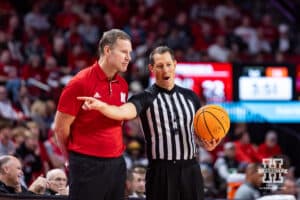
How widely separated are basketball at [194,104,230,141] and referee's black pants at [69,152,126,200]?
0.86 m

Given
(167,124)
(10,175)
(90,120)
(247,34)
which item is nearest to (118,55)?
(90,120)

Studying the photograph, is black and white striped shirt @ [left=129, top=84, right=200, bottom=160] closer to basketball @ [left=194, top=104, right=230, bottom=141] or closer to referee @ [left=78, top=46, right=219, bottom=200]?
referee @ [left=78, top=46, right=219, bottom=200]

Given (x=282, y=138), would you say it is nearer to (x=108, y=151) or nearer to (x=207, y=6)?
(x=207, y=6)

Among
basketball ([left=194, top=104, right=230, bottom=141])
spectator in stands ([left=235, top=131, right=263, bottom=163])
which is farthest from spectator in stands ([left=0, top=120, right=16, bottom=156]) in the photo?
basketball ([left=194, top=104, right=230, bottom=141])

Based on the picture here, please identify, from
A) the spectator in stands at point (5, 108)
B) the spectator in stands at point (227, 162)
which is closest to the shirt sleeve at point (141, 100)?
the spectator in stands at point (227, 162)

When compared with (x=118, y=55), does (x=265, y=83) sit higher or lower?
higher

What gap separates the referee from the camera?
6.65m

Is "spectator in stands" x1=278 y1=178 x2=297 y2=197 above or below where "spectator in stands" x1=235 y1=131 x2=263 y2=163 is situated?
below

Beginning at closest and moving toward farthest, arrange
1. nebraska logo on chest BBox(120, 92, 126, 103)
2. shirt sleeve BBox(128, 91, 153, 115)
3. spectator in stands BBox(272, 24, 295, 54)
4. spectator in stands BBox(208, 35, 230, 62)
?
nebraska logo on chest BBox(120, 92, 126, 103)
shirt sleeve BBox(128, 91, 153, 115)
spectator in stands BBox(208, 35, 230, 62)
spectator in stands BBox(272, 24, 295, 54)

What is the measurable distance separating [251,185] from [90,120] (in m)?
3.77

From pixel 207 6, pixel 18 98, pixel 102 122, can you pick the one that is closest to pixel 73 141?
pixel 102 122

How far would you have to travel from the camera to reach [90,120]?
6.04 metres

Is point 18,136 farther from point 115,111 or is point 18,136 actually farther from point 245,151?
point 115,111

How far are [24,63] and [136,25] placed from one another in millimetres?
3319
